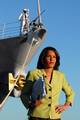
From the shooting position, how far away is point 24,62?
50.8 ft

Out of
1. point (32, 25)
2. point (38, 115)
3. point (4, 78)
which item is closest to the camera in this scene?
point (38, 115)

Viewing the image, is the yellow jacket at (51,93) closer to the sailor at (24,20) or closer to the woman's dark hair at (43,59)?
the woman's dark hair at (43,59)

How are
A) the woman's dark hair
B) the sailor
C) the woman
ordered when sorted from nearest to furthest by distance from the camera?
1. the woman
2. the woman's dark hair
3. the sailor

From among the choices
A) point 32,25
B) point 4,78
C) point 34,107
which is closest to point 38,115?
point 34,107

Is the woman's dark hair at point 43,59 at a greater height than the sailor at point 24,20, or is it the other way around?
the sailor at point 24,20

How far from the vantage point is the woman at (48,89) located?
11.3 ft

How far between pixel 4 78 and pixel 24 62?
32.0 inches

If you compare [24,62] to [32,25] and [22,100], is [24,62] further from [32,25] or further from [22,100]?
[22,100]

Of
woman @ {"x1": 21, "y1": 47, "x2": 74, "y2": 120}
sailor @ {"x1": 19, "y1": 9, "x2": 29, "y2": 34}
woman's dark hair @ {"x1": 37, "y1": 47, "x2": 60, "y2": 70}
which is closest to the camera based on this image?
woman @ {"x1": 21, "y1": 47, "x2": 74, "y2": 120}

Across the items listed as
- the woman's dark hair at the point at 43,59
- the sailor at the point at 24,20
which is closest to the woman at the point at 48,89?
the woman's dark hair at the point at 43,59

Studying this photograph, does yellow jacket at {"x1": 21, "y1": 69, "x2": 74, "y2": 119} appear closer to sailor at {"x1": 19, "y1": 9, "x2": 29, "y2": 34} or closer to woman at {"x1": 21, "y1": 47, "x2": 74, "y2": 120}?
woman at {"x1": 21, "y1": 47, "x2": 74, "y2": 120}

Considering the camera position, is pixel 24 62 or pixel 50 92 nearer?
pixel 50 92

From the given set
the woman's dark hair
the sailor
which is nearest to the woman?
the woman's dark hair

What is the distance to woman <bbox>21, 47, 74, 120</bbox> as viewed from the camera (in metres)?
3.43
